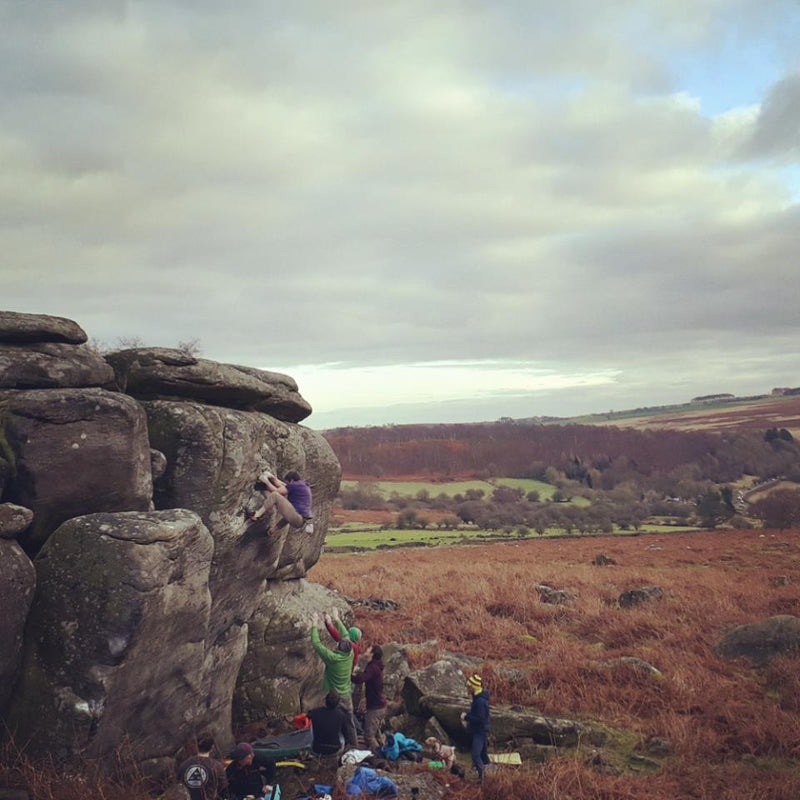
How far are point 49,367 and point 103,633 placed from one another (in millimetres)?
4466

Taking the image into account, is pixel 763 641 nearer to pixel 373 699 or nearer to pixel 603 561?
pixel 373 699

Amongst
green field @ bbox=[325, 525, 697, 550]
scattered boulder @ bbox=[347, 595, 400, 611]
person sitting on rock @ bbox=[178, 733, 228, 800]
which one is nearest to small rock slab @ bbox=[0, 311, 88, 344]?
person sitting on rock @ bbox=[178, 733, 228, 800]

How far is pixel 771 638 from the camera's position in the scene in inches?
659

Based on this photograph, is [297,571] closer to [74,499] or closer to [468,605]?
[74,499]

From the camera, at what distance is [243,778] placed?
32.5ft

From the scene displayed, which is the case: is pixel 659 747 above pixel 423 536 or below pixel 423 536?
above

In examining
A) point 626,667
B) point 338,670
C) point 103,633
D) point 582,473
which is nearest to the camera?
point 103,633

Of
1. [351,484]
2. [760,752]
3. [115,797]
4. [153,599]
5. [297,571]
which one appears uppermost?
[153,599]

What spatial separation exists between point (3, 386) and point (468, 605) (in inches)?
692

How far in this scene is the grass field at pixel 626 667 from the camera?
432 inches

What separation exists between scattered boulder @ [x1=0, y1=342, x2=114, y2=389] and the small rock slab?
0.11 m

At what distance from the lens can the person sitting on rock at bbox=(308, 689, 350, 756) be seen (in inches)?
444

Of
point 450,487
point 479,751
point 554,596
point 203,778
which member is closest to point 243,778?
point 203,778

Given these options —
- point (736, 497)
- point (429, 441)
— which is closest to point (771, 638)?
point (736, 497)
